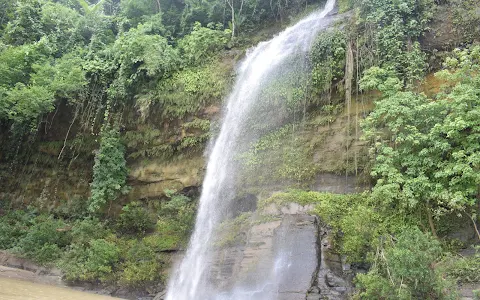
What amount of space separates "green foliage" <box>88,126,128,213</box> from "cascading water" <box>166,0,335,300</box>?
11.8 feet

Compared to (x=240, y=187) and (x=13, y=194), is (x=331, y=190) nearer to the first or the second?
(x=240, y=187)

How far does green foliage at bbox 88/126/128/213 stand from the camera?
43.8ft

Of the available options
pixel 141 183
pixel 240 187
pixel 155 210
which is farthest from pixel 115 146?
pixel 240 187

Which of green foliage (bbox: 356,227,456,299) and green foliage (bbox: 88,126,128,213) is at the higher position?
green foliage (bbox: 88,126,128,213)

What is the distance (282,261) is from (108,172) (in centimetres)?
815

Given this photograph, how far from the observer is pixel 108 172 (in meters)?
13.7

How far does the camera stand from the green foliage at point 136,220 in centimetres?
1288

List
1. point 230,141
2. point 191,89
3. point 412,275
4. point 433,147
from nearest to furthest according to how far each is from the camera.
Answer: point 412,275 < point 433,147 < point 230,141 < point 191,89

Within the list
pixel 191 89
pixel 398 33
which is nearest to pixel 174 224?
pixel 191 89

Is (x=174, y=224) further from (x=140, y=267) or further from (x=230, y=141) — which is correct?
(x=230, y=141)

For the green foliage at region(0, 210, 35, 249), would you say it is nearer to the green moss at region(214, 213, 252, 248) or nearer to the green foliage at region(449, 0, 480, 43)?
the green moss at region(214, 213, 252, 248)

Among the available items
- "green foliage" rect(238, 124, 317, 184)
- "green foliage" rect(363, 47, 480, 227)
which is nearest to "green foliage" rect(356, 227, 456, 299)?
"green foliage" rect(363, 47, 480, 227)

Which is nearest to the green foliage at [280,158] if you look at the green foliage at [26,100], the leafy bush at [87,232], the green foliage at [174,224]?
the green foliage at [174,224]

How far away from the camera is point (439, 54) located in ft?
32.8
